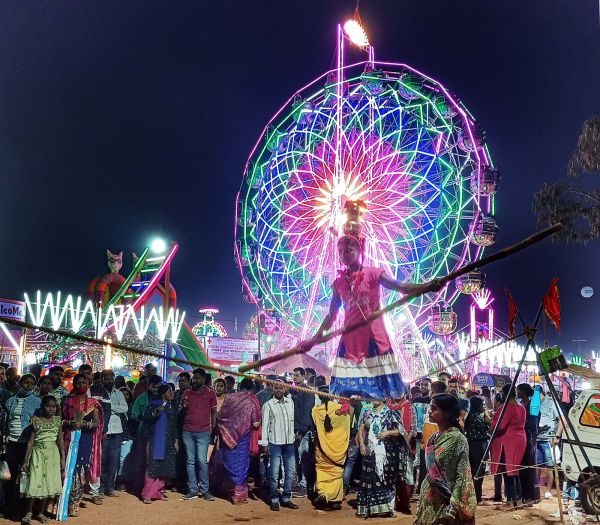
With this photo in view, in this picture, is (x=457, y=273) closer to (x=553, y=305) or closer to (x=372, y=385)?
(x=372, y=385)

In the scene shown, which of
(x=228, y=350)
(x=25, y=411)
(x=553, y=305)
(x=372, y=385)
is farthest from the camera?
(x=228, y=350)

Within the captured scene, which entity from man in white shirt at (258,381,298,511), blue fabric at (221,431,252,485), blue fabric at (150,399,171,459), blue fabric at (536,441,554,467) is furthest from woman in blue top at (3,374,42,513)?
blue fabric at (536,441,554,467)

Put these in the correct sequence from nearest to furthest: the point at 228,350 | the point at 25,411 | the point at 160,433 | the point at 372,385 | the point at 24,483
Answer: the point at 372,385 < the point at 24,483 < the point at 25,411 < the point at 160,433 < the point at 228,350

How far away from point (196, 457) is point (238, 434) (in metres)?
0.76

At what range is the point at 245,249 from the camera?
73.4ft

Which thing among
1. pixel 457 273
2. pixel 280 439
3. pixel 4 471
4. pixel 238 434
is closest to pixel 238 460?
pixel 238 434

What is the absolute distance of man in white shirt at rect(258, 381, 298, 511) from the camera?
9.20 m

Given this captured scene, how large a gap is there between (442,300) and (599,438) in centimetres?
1253

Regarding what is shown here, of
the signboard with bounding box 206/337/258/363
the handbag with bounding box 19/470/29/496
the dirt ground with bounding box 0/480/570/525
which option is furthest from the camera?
the signboard with bounding box 206/337/258/363

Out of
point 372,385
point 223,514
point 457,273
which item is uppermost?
point 457,273

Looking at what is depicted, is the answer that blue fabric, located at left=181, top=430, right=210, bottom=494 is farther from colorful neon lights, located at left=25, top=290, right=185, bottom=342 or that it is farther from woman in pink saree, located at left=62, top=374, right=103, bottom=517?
colorful neon lights, located at left=25, top=290, right=185, bottom=342

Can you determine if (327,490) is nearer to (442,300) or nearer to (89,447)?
(89,447)

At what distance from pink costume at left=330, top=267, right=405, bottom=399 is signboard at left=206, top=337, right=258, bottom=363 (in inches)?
1418

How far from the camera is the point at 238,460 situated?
944 centimetres
